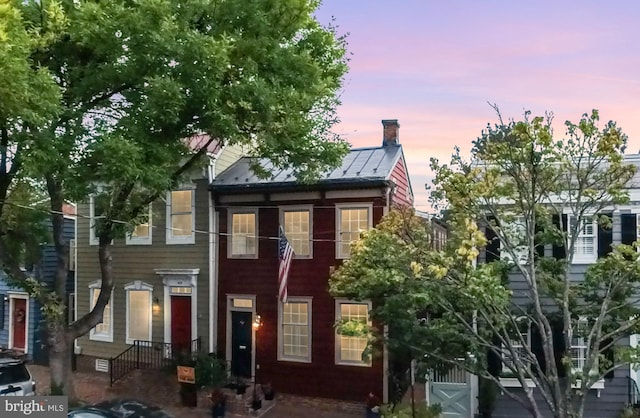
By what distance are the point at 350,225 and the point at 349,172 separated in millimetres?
1733

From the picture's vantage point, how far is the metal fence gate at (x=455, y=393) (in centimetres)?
1587

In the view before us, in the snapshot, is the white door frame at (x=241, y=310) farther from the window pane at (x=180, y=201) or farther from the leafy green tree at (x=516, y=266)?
the leafy green tree at (x=516, y=266)

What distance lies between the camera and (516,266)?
12.0 metres

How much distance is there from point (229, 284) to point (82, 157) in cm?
784

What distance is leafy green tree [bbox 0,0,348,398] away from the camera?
1248 centimetres

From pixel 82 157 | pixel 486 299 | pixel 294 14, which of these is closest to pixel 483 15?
pixel 294 14

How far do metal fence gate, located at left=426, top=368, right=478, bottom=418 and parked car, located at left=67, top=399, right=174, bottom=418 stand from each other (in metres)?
7.32

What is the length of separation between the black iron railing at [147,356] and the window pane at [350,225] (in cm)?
Answer: 609

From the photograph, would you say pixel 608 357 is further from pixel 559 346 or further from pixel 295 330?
pixel 295 330

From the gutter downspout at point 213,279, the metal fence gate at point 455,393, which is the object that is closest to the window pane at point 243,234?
the gutter downspout at point 213,279

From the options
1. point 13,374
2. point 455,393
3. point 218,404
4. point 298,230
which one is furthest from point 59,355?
point 455,393

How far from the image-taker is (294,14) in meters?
14.7

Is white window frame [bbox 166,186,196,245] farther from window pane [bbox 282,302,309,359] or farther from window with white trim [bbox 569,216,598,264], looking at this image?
window with white trim [bbox 569,216,598,264]

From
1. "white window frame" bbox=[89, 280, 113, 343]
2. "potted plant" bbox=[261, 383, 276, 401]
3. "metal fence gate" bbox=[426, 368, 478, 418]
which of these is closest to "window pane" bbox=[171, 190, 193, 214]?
"white window frame" bbox=[89, 280, 113, 343]
